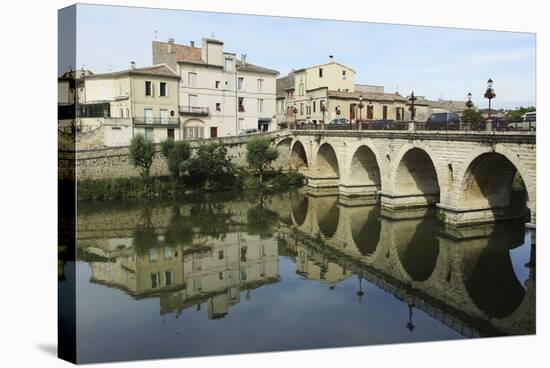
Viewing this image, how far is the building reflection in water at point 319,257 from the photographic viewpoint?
11.7 metres

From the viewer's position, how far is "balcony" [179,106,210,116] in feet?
85.0

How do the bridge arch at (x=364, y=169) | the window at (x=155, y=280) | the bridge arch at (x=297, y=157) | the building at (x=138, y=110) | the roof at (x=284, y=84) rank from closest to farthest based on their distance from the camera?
the window at (x=155, y=280) → the building at (x=138, y=110) → the bridge arch at (x=364, y=169) → the bridge arch at (x=297, y=157) → the roof at (x=284, y=84)

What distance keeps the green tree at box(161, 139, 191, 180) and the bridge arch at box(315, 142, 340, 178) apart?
7848 millimetres

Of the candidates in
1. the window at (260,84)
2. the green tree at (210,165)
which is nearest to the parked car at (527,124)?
the window at (260,84)

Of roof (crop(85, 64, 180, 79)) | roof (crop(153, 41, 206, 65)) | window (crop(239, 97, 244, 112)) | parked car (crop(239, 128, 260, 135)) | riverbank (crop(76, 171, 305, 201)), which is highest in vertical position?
roof (crop(153, 41, 206, 65))

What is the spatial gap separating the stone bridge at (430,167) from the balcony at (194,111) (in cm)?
646

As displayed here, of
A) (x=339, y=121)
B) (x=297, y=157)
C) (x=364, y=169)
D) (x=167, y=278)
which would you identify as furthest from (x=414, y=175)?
(x=167, y=278)

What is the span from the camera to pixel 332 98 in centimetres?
3145

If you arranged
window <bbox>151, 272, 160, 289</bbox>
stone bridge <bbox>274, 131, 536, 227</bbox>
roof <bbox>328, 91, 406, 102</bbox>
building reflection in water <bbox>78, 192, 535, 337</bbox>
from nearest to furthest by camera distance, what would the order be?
1. building reflection in water <bbox>78, 192, 535, 337</bbox>
2. window <bbox>151, 272, 160, 289</bbox>
3. stone bridge <bbox>274, 131, 536, 227</bbox>
4. roof <bbox>328, 91, 406, 102</bbox>

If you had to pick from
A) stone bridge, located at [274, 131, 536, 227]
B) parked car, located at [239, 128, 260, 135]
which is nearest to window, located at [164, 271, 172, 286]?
stone bridge, located at [274, 131, 536, 227]

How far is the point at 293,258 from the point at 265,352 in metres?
7.15

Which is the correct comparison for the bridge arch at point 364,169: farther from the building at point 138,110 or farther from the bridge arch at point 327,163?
the building at point 138,110

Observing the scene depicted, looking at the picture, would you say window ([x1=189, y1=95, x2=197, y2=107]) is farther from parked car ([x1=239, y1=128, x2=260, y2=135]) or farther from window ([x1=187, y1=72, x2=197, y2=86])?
parked car ([x1=239, y1=128, x2=260, y2=135])

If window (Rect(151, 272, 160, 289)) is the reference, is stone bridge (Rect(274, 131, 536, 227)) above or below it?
above
